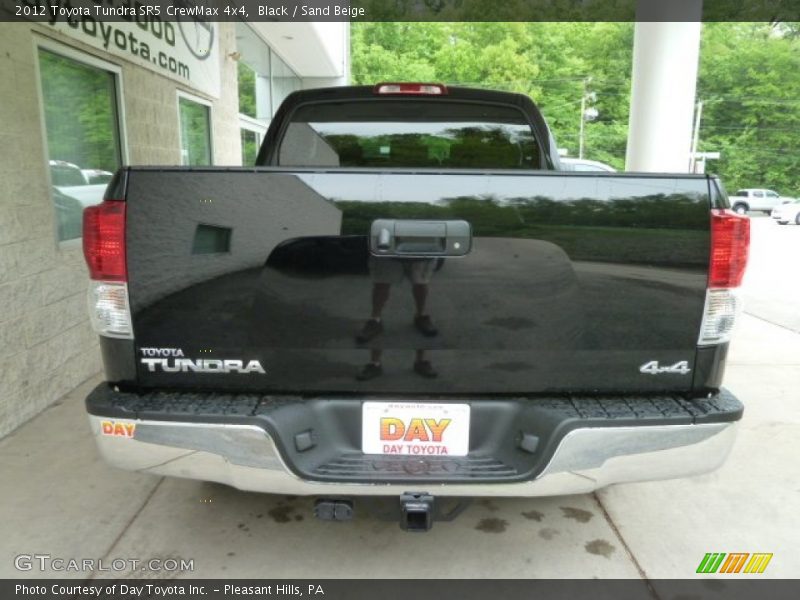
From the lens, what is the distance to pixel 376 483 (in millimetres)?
2084

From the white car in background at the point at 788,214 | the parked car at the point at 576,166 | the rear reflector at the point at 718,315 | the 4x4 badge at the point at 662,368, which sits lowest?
the white car in background at the point at 788,214

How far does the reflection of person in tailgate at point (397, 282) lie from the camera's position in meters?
2.06

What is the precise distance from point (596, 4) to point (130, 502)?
42.7m

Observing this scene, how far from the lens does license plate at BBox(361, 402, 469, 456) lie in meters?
2.16

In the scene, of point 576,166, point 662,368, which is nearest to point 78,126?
point 576,166

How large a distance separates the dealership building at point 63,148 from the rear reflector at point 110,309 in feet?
6.84

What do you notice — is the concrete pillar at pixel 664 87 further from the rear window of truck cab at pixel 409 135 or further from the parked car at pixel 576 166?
the rear window of truck cab at pixel 409 135

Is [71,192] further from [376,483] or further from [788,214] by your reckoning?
[788,214]

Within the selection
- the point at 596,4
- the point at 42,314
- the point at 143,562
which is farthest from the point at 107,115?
the point at 596,4

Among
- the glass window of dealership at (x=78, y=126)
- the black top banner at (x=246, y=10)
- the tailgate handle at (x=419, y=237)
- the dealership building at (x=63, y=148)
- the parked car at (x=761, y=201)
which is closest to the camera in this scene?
the tailgate handle at (x=419, y=237)

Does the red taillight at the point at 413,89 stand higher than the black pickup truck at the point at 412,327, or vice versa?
the red taillight at the point at 413,89

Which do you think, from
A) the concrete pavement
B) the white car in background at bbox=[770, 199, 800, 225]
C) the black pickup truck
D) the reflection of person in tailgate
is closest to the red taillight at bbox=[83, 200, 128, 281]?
the black pickup truck

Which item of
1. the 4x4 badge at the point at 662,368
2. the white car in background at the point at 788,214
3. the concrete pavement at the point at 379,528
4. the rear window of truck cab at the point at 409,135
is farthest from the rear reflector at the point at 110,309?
the white car in background at the point at 788,214

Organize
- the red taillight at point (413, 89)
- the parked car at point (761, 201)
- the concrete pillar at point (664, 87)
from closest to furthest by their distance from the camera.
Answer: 1. the red taillight at point (413, 89)
2. the concrete pillar at point (664, 87)
3. the parked car at point (761, 201)
